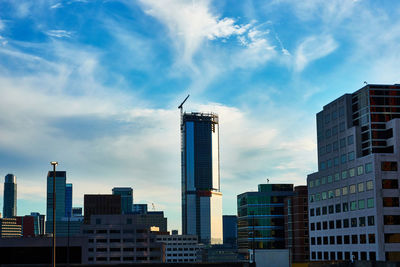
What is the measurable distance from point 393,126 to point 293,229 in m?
73.6

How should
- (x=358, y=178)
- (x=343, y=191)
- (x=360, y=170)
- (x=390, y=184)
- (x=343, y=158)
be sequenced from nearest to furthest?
(x=390, y=184) → (x=360, y=170) → (x=358, y=178) → (x=343, y=191) → (x=343, y=158)

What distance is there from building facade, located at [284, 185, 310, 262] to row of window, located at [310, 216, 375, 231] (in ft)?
105

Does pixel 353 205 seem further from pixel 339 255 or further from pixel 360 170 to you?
pixel 339 255

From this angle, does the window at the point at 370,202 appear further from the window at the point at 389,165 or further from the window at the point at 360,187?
the window at the point at 389,165

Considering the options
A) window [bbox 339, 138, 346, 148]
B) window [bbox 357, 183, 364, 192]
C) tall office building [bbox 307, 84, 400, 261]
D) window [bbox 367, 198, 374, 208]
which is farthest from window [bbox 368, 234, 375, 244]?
window [bbox 339, 138, 346, 148]

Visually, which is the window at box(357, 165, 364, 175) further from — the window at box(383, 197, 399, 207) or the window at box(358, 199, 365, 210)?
the window at box(383, 197, 399, 207)

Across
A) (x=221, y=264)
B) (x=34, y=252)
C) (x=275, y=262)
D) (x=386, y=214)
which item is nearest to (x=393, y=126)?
(x=386, y=214)

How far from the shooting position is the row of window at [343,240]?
123662mm

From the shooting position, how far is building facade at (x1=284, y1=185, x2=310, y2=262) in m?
186

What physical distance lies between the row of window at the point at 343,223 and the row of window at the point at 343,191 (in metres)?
6.12

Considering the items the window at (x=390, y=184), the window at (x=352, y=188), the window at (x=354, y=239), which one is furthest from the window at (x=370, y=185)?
the window at (x=354, y=239)

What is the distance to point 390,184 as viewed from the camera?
121562 millimetres

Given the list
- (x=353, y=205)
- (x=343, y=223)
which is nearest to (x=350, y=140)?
(x=353, y=205)

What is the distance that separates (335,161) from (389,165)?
2060 centimetres
